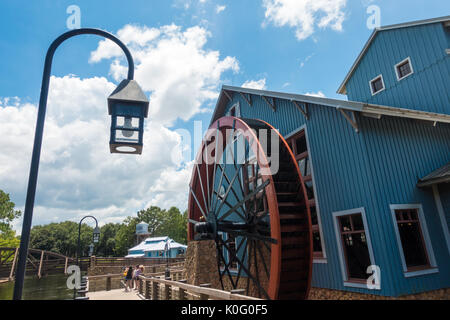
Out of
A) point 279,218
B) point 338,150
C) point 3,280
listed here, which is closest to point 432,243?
point 338,150

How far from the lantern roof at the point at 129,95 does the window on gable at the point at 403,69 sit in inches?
380

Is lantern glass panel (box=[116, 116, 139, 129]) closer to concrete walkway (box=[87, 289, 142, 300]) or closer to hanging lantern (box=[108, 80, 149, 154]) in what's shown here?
hanging lantern (box=[108, 80, 149, 154])

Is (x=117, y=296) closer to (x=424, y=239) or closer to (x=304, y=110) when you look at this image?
(x=304, y=110)

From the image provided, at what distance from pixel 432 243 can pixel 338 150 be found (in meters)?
2.86

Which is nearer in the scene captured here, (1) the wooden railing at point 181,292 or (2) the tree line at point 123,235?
(1) the wooden railing at point 181,292

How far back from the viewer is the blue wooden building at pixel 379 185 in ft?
19.0

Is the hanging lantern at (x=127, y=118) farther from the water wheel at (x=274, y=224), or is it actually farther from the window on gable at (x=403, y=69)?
the window on gable at (x=403, y=69)

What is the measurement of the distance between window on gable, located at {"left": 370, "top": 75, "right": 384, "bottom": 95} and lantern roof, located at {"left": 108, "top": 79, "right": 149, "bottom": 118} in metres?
9.74

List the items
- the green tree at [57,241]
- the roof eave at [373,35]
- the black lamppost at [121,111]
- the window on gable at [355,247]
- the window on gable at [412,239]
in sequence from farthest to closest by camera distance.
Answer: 1. the green tree at [57,241]
2. the roof eave at [373,35]
3. the window on gable at [355,247]
4. the window on gable at [412,239]
5. the black lamppost at [121,111]

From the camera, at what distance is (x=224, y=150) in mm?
11734

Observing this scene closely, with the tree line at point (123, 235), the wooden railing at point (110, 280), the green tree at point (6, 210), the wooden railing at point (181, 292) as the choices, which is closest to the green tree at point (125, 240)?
the tree line at point (123, 235)

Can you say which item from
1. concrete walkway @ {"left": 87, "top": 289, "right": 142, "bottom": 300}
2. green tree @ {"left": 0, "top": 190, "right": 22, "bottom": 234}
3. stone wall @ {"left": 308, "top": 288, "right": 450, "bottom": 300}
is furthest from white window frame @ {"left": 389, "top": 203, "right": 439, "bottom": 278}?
green tree @ {"left": 0, "top": 190, "right": 22, "bottom": 234}

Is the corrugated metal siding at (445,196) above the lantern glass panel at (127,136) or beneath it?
beneath
